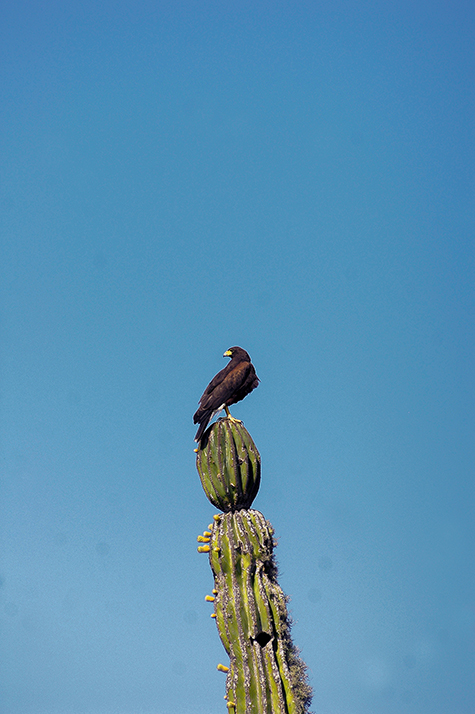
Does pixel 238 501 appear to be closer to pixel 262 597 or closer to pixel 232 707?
pixel 262 597

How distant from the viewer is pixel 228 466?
10.2 metres

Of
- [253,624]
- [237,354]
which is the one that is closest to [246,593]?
[253,624]

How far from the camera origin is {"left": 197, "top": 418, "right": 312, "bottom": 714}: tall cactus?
930 cm

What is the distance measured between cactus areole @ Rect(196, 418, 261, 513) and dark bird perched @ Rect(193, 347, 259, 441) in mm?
277

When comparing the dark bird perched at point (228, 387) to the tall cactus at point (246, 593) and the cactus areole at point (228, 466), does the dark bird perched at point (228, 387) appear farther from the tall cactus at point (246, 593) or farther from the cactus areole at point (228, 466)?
the tall cactus at point (246, 593)

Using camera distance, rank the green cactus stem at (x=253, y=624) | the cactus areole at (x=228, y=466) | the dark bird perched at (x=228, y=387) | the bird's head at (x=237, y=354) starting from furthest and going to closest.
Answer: the bird's head at (x=237, y=354) < the dark bird perched at (x=228, y=387) < the cactus areole at (x=228, y=466) < the green cactus stem at (x=253, y=624)

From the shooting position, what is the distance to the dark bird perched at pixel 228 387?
35.7 ft

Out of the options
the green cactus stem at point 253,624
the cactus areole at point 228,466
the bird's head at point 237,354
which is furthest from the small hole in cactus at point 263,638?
the bird's head at point 237,354

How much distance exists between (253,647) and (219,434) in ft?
8.30

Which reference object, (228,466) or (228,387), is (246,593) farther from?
(228,387)

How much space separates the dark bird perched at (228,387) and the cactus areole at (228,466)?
0.28 m

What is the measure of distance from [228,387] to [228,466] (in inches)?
50.7

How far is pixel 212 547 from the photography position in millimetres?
9867

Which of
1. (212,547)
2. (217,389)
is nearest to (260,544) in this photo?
(212,547)
